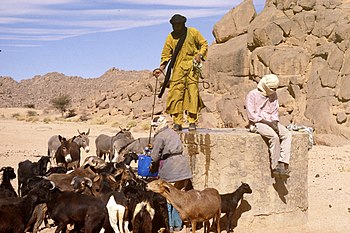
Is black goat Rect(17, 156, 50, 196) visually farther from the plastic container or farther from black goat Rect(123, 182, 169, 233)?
black goat Rect(123, 182, 169, 233)

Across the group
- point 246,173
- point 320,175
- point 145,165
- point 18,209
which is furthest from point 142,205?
point 320,175

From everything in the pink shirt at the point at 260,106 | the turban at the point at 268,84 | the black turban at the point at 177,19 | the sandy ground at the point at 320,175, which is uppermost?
the black turban at the point at 177,19

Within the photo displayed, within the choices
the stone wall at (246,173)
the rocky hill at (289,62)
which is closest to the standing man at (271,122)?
the stone wall at (246,173)

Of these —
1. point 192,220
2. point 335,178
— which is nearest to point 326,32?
point 335,178

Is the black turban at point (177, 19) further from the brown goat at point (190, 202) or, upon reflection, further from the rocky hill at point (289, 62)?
the rocky hill at point (289, 62)

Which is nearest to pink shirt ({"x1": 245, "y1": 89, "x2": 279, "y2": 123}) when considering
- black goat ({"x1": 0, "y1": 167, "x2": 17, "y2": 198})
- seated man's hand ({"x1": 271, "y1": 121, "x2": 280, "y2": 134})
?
seated man's hand ({"x1": 271, "y1": 121, "x2": 280, "y2": 134})

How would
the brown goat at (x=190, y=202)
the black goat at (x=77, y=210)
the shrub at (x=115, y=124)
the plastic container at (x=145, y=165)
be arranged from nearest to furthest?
the brown goat at (x=190, y=202) → the black goat at (x=77, y=210) → the plastic container at (x=145, y=165) → the shrub at (x=115, y=124)

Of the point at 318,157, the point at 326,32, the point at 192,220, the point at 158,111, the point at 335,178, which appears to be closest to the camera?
Result: the point at 192,220

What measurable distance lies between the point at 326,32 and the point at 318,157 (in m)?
11.7

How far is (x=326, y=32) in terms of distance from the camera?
30625 mm

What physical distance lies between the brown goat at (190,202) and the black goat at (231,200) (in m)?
0.60

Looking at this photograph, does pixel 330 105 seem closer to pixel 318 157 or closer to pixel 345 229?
pixel 318 157

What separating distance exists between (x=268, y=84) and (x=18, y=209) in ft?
14.7

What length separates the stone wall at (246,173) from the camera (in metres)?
9.80
